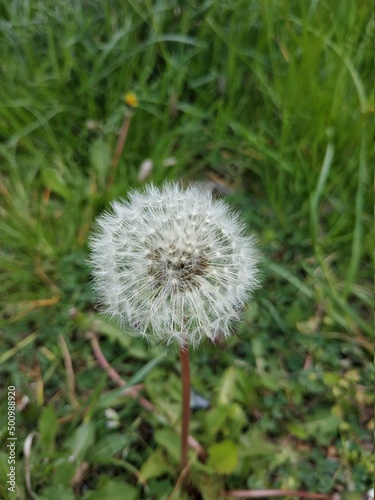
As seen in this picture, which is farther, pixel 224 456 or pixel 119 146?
pixel 119 146

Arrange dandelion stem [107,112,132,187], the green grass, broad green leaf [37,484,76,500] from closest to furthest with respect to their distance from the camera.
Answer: broad green leaf [37,484,76,500] < the green grass < dandelion stem [107,112,132,187]

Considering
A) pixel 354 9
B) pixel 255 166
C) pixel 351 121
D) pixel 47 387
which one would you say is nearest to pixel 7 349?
pixel 47 387

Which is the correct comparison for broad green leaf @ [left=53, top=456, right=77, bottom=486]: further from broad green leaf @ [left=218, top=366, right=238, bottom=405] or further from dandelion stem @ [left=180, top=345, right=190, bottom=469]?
broad green leaf @ [left=218, top=366, right=238, bottom=405]

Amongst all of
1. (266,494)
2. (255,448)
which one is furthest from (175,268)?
(266,494)

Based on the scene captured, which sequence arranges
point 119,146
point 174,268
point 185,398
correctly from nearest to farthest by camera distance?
point 174,268 < point 185,398 < point 119,146

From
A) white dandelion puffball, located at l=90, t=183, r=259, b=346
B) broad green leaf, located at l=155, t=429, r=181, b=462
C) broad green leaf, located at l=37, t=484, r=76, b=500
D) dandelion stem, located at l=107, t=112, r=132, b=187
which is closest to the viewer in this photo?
white dandelion puffball, located at l=90, t=183, r=259, b=346

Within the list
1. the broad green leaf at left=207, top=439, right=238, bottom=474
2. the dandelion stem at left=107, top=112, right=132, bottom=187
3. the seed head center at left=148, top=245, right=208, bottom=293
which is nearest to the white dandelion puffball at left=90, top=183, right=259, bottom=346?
Answer: the seed head center at left=148, top=245, right=208, bottom=293

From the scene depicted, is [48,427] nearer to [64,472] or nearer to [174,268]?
[64,472]
